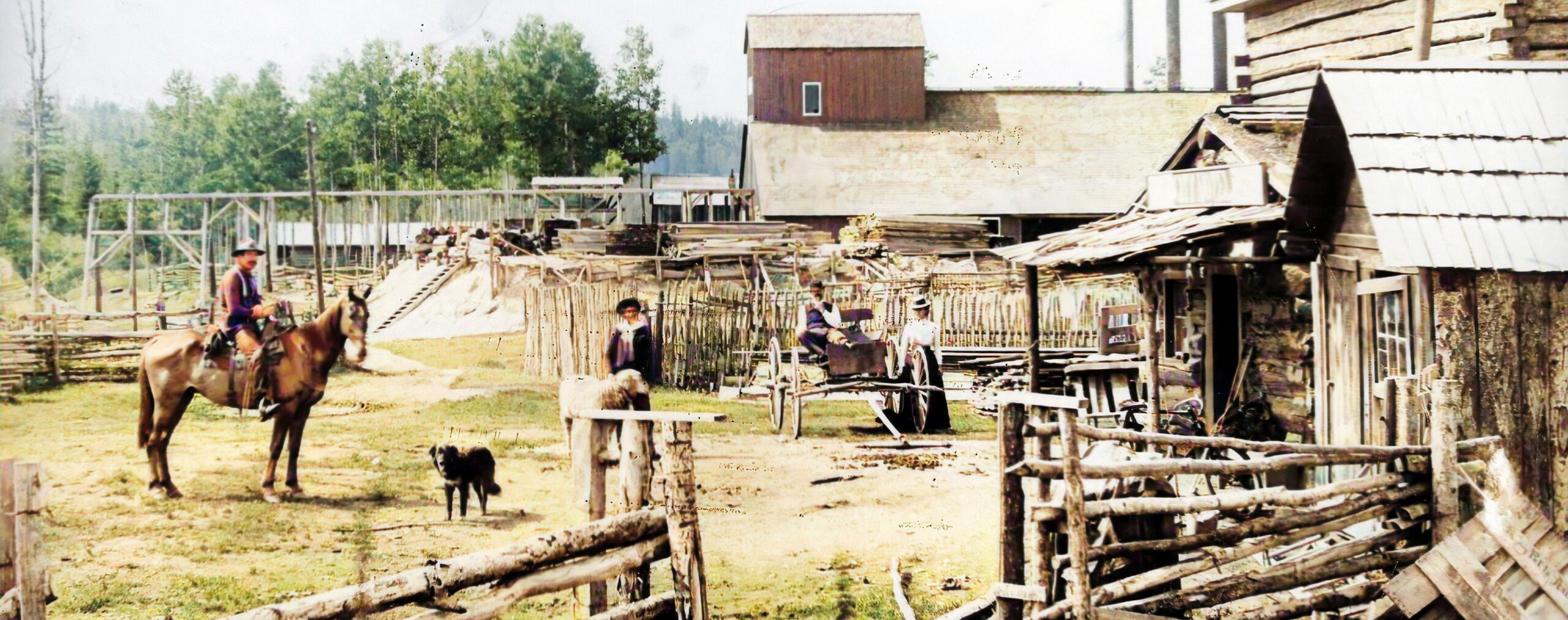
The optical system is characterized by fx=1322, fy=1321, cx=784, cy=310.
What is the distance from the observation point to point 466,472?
6.05 m

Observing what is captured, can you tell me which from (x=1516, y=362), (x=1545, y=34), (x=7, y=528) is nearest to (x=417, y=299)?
(x=7, y=528)

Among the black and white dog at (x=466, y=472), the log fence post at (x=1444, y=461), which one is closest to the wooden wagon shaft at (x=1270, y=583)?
the log fence post at (x=1444, y=461)

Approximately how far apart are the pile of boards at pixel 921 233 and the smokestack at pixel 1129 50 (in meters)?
1.24

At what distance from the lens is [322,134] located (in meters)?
6.56

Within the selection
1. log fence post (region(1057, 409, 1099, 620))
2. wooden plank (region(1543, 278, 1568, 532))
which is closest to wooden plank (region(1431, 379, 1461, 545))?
wooden plank (region(1543, 278, 1568, 532))

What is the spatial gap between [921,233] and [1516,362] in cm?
372

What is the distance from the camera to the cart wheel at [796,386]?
7.63 metres

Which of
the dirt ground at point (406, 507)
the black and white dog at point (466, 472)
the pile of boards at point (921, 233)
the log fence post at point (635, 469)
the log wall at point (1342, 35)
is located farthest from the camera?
the pile of boards at point (921, 233)

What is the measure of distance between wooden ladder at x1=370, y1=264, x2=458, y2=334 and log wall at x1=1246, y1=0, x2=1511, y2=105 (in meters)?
4.95

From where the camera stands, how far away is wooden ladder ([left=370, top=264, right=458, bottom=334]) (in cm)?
654

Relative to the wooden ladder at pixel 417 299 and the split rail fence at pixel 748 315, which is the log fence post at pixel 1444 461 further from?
the wooden ladder at pixel 417 299

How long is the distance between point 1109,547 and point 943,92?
158 inches

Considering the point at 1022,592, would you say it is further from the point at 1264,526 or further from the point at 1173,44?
the point at 1173,44

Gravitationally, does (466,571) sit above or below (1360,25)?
below
